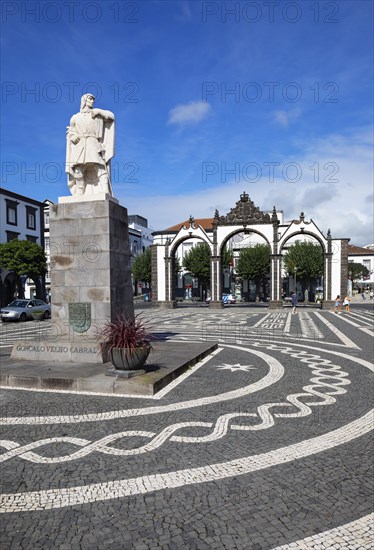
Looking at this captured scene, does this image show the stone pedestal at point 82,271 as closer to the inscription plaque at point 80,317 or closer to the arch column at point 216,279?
the inscription plaque at point 80,317

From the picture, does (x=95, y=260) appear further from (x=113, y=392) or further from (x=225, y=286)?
(x=225, y=286)

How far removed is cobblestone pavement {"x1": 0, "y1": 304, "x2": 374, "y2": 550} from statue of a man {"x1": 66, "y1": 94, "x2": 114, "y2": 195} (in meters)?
5.32

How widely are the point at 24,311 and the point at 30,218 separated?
19.0 metres

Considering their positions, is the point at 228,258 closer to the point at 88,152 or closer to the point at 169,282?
the point at 169,282

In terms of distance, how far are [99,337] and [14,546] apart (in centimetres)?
602

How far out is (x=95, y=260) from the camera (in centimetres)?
959

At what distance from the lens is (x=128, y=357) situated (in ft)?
23.9

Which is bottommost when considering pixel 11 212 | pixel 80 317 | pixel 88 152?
pixel 80 317

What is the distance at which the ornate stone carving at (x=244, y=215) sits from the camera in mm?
36781

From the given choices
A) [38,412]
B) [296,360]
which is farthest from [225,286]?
[38,412]

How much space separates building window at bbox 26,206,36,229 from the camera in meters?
40.6

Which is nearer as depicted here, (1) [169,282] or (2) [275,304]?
(2) [275,304]

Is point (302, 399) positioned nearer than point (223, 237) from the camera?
Yes

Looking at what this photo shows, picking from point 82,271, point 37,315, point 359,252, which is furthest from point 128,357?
point 359,252
